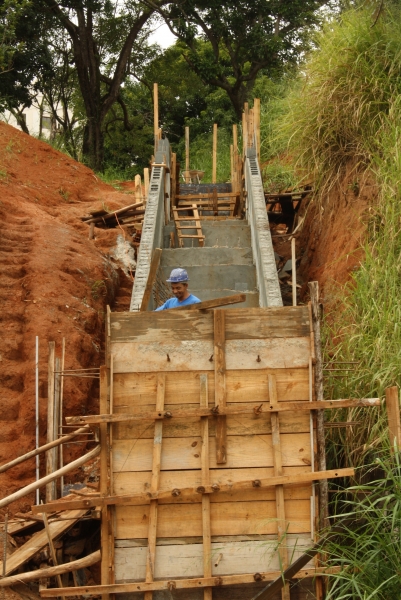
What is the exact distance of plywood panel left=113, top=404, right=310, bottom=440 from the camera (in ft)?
19.4

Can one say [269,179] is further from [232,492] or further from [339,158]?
[232,492]

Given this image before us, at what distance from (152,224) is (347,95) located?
320 centimetres

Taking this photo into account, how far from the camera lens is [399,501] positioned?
16.6 ft

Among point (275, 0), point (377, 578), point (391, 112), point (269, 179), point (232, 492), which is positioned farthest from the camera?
point (275, 0)

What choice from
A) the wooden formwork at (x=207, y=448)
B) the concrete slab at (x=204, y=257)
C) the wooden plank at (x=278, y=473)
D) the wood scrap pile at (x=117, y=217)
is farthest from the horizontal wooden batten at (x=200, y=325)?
the wood scrap pile at (x=117, y=217)

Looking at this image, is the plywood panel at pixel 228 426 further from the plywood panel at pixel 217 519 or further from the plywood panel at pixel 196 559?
the plywood panel at pixel 196 559

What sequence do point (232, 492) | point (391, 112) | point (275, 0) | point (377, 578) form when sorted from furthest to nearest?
point (275, 0)
point (391, 112)
point (232, 492)
point (377, 578)

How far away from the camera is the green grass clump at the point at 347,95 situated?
10.4m

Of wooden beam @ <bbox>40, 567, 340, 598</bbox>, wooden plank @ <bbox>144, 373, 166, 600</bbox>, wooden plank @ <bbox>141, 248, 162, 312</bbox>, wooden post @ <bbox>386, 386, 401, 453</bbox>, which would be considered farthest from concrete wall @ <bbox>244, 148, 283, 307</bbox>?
wooden beam @ <bbox>40, 567, 340, 598</bbox>

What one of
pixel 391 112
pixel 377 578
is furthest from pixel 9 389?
pixel 391 112

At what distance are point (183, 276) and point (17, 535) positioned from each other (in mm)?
2800

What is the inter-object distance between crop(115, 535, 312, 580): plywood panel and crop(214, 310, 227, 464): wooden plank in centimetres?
66

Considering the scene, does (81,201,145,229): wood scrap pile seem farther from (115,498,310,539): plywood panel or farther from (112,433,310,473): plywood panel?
(115,498,310,539): plywood panel

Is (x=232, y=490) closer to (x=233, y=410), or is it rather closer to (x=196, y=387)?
(x=233, y=410)
